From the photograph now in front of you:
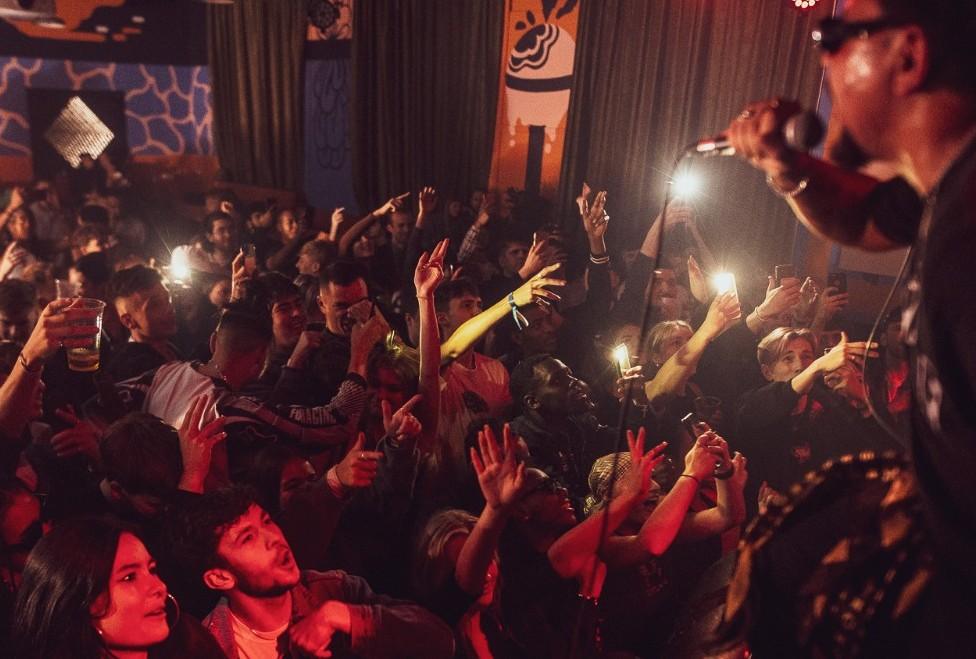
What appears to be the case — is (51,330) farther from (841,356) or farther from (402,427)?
(841,356)

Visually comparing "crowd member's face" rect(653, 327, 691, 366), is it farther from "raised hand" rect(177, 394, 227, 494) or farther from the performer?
the performer

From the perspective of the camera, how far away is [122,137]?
9.66 metres

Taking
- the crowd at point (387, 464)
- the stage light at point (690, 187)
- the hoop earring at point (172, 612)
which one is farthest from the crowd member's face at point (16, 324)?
the stage light at point (690, 187)

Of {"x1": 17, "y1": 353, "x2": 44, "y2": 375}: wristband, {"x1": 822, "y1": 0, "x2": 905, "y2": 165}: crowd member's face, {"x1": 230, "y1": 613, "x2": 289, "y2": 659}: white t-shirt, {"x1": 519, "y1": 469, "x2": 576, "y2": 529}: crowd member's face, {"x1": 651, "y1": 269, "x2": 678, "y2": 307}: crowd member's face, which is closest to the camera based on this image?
{"x1": 822, "y1": 0, "x2": 905, "y2": 165}: crowd member's face

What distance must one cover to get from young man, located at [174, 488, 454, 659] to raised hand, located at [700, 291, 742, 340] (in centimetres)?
151

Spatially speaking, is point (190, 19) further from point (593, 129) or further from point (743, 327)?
point (743, 327)

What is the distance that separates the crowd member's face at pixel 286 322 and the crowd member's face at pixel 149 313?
383mm

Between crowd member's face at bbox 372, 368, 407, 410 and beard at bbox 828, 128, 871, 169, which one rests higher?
beard at bbox 828, 128, 871, 169

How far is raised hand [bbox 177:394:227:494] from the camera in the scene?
6.62ft

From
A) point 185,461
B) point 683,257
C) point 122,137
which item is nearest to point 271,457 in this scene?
point 185,461

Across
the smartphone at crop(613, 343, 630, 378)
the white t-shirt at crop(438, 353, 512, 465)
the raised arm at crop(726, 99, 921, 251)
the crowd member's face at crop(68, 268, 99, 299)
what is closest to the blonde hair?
the smartphone at crop(613, 343, 630, 378)

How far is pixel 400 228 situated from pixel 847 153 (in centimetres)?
507

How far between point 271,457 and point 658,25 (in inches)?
191

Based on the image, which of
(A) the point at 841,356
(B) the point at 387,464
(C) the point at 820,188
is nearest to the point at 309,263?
(B) the point at 387,464
